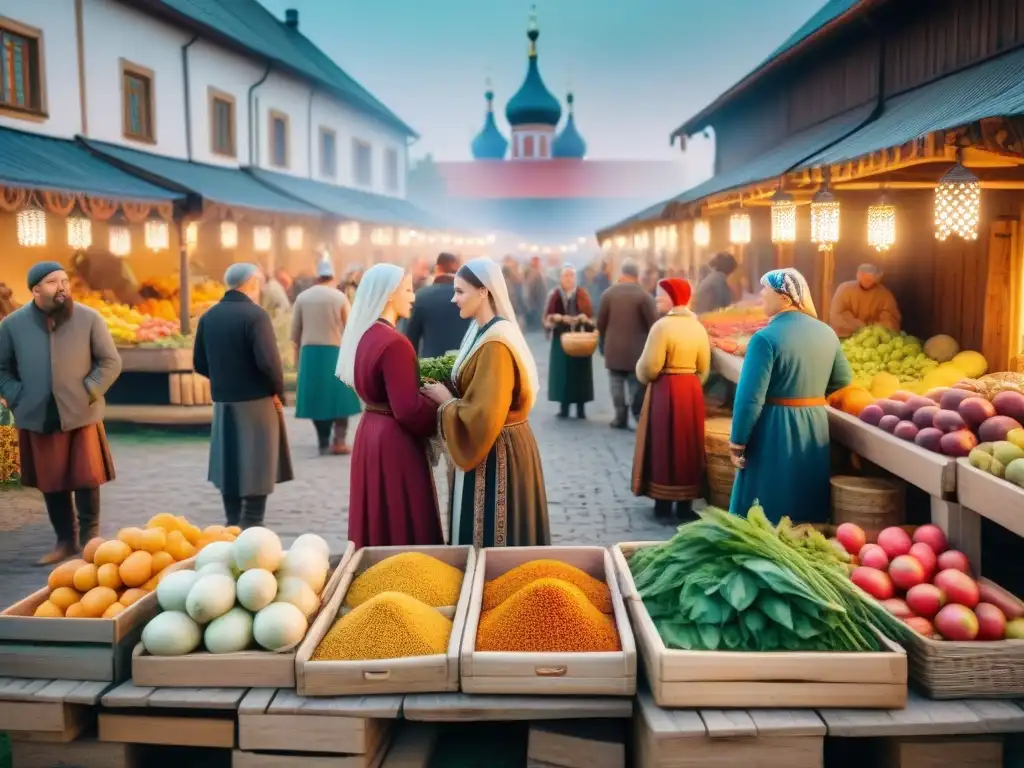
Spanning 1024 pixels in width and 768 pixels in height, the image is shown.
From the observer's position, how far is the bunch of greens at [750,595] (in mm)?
3336

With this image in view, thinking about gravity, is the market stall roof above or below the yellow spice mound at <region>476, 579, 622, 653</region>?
above

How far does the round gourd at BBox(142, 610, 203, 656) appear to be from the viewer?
3406 millimetres

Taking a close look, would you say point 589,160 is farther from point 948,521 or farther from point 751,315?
point 948,521

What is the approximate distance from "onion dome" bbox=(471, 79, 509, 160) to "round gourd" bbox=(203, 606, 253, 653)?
59454mm

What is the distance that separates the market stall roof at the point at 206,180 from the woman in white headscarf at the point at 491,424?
→ 10509mm

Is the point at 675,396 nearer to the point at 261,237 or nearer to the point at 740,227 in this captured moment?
the point at 740,227

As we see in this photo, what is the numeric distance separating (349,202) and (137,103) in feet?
30.2

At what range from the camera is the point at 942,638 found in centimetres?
362

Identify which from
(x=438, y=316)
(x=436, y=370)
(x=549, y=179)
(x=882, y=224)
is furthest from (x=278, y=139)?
(x=549, y=179)

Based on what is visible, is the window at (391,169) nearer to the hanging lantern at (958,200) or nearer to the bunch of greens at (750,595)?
the hanging lantern at (958,200)

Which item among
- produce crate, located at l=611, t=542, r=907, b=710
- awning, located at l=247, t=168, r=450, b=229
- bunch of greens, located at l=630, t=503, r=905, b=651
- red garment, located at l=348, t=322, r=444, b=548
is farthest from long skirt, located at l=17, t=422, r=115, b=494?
awning, located at l=247, t=168, r=450, b=229

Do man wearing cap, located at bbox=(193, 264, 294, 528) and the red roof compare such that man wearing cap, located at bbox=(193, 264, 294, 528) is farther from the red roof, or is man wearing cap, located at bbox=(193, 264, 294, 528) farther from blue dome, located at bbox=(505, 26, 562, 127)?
blue dome, located at bbox=(505, 26, 562, 127)

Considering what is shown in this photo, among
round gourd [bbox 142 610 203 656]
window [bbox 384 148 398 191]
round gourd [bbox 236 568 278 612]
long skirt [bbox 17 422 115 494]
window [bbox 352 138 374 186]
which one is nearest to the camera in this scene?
round gourd [bbox 142 610 203 656]

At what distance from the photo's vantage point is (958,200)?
5137 millimetres
